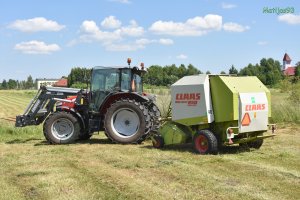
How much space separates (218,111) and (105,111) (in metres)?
3.58

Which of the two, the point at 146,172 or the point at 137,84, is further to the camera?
the point at 137,84

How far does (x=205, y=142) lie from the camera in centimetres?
982

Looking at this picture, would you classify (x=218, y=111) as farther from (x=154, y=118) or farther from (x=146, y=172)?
(x=146, y=172)

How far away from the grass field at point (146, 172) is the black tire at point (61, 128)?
0.56 metres

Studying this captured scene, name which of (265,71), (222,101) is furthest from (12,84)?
(222,101)

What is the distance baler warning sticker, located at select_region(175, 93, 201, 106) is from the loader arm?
3568 millimetres

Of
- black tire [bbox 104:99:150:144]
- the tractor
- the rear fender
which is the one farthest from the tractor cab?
black tire [bbox 104:99:150:144]

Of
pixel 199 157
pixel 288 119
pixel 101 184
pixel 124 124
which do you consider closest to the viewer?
pixel 101 184

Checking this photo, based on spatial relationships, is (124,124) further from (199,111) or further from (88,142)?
(199,111)

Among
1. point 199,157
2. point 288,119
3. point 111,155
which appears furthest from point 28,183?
point 288,119

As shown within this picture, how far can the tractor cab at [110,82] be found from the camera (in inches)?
473

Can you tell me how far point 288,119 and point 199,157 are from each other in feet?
29.1

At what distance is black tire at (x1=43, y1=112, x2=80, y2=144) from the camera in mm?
12055

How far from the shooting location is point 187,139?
34.3 feet
